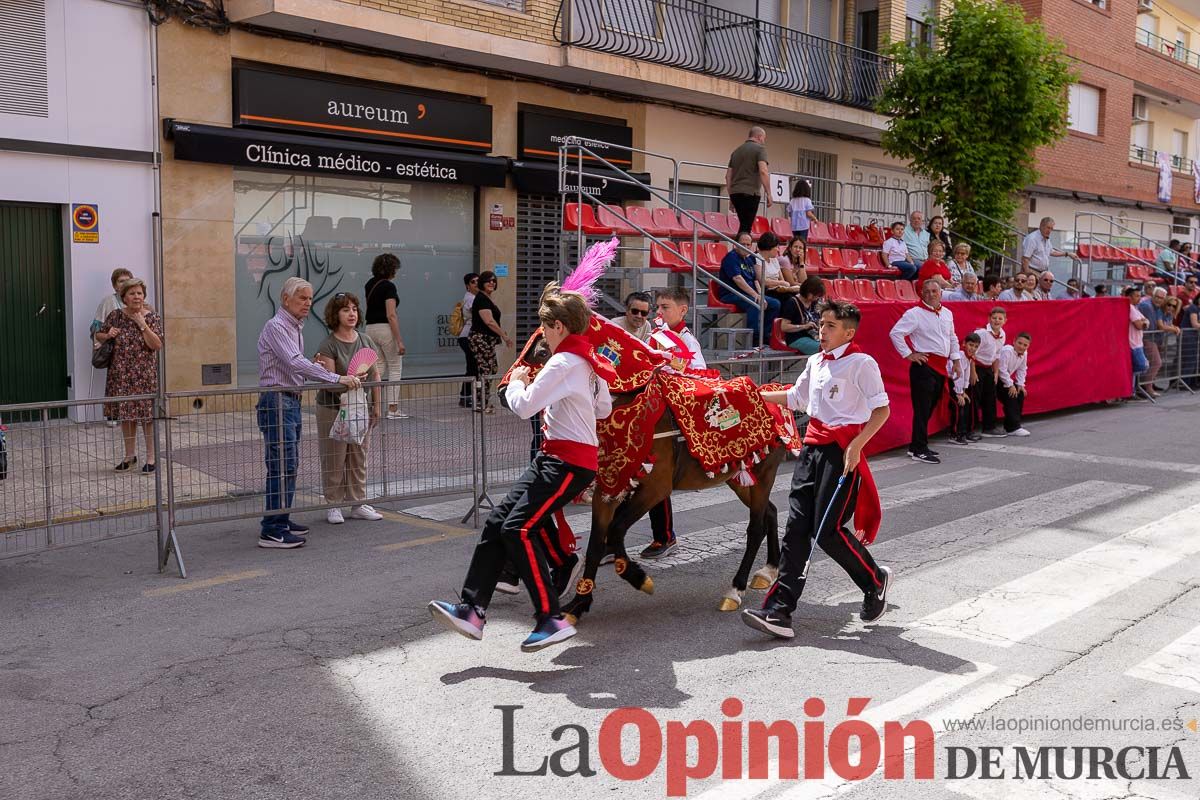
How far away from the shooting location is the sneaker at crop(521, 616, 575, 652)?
573cm

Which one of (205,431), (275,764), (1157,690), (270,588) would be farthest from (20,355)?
(1157,690)

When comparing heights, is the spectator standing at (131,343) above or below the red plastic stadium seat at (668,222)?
below

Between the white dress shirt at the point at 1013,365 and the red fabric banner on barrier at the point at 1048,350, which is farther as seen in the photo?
the white dress shirt at the point at 1013,365

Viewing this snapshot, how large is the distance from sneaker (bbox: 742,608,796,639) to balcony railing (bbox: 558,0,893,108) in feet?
40.6

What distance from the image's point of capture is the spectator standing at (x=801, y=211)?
58.0 feet

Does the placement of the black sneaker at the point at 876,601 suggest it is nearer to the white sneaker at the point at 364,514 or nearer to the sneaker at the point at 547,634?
the sneaker at the point at 547,634

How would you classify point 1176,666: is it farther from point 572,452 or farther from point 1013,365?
point 1013,365

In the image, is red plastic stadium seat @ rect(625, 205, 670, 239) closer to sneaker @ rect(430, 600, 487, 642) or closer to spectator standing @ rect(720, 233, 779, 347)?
spectator standing @ rect(720, 233, 779, 347)

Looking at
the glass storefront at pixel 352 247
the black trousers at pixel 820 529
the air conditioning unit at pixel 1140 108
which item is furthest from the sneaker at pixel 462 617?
the air conditioning unit at pixel 1140 108

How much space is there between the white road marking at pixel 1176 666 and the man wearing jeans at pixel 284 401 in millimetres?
5322

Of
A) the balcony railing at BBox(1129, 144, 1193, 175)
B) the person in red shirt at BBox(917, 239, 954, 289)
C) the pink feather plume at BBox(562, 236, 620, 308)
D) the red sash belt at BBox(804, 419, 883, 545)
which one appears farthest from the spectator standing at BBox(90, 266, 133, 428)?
the balcony railing at BBox(1129, 144, 1193, 175)

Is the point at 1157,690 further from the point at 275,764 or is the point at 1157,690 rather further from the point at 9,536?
the point at 9,536

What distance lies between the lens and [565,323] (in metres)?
5.77

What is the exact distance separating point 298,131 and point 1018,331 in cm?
965
